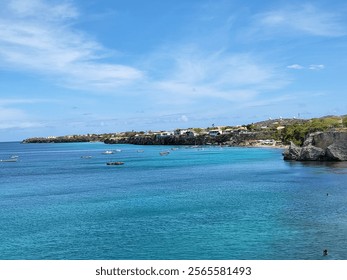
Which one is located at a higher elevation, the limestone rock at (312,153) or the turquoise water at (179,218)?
the limestone rock at (312,153)

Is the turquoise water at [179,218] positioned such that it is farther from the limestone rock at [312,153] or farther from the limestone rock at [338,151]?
the limestone rock at [312,153]

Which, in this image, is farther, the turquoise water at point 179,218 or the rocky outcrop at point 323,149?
the rocky outcrop at point 323,149

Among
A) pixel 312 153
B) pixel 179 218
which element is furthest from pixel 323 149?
pixel 179 218

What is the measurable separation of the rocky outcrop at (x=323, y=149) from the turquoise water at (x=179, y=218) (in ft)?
80.2

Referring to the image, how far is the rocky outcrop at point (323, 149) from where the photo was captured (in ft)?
344

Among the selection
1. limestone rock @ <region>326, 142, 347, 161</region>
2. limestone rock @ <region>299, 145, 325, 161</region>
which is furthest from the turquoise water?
limestone rock @ <region>299, 145, 325, 161</region>

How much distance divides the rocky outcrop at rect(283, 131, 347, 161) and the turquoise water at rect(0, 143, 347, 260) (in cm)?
2443

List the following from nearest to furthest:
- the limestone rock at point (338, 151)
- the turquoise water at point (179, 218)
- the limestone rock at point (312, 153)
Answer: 1. the turquoise water at point (179, 218)
2. the limestone rock at point (338, 151)
3. the limestone rock at point (312, 153)

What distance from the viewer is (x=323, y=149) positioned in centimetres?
10844

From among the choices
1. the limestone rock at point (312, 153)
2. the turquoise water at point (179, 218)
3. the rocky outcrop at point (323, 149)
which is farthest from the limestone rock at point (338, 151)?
the turquoise water at point (179, 218)

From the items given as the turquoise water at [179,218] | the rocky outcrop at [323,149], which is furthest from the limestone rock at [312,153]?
the turquoise water at [179,218]

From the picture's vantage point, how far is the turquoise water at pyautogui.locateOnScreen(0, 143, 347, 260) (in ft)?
113

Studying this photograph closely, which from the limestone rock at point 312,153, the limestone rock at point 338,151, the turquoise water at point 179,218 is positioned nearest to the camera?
the turquoise water at point 179,218
